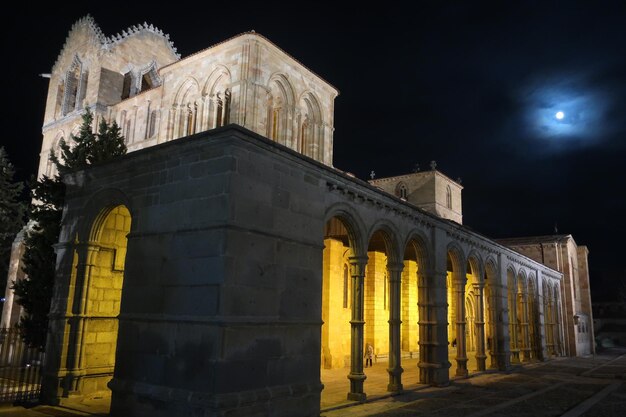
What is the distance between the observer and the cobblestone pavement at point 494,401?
10492 millimetres

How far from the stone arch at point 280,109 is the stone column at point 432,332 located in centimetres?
1086

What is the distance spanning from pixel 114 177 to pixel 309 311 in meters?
5.40

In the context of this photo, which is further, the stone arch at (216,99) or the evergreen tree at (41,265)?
the stone arch at (216,99)

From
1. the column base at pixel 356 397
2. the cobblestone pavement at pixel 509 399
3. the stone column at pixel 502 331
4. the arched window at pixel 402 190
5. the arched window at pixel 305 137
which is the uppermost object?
the arched window at pixel 402 190

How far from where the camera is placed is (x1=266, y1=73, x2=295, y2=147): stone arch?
76.1 feet

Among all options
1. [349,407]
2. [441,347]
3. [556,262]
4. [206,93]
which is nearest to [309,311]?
[349,407]

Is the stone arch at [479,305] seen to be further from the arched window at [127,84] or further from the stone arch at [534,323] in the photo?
the arched window at [127,84]

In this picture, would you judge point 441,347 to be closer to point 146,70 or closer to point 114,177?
point 114,177

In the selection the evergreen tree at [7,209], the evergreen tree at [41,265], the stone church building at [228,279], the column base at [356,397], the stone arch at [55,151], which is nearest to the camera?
the stone church building at [228,279]

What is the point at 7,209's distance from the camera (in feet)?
98.7

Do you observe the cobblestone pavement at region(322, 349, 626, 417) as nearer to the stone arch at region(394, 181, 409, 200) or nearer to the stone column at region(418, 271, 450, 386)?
the stone column at region(418, 271, 450, 386)

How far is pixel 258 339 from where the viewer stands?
29.3ft

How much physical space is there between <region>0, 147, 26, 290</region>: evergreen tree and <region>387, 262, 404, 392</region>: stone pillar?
84.1 ft

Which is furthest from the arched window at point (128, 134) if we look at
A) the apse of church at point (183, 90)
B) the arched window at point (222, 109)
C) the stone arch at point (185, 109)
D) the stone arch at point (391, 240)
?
the stone arch at point (391, 240)
